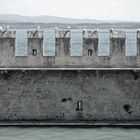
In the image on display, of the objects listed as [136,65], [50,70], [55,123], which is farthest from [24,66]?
[136,65]

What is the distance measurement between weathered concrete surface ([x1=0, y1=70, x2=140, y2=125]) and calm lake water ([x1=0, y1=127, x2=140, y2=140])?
385mm

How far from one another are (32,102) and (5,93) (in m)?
1.15

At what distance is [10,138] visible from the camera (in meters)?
20.6

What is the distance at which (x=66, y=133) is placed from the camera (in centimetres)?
2120

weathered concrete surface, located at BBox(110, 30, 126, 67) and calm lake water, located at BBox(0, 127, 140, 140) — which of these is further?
weathered concrete surface, located at BBox(110, 30, 126, 67)

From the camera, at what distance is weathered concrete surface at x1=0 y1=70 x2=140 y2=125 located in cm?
2197

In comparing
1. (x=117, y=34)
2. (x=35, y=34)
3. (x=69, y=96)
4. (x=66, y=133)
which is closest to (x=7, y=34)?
(x=35, y=34)

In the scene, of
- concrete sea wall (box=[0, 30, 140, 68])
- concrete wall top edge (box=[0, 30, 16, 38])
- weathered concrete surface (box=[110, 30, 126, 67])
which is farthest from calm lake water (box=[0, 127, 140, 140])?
concrete wall top edge (box=[0, 30, 16, 38])

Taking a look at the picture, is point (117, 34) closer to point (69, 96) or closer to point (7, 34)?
point (69, 96)

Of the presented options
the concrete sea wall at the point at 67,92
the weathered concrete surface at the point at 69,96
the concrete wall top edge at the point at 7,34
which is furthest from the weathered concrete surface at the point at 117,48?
the concrete wall top edge at the point at 7,34

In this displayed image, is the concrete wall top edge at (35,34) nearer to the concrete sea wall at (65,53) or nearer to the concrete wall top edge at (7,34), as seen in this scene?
the concrete sea wall at (65,53)

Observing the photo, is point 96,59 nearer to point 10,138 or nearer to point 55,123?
point 55,123

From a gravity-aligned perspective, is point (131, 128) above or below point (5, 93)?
below

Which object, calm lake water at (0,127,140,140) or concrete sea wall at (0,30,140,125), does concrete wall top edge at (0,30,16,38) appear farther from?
calm lake water at (0,127,140,140)
